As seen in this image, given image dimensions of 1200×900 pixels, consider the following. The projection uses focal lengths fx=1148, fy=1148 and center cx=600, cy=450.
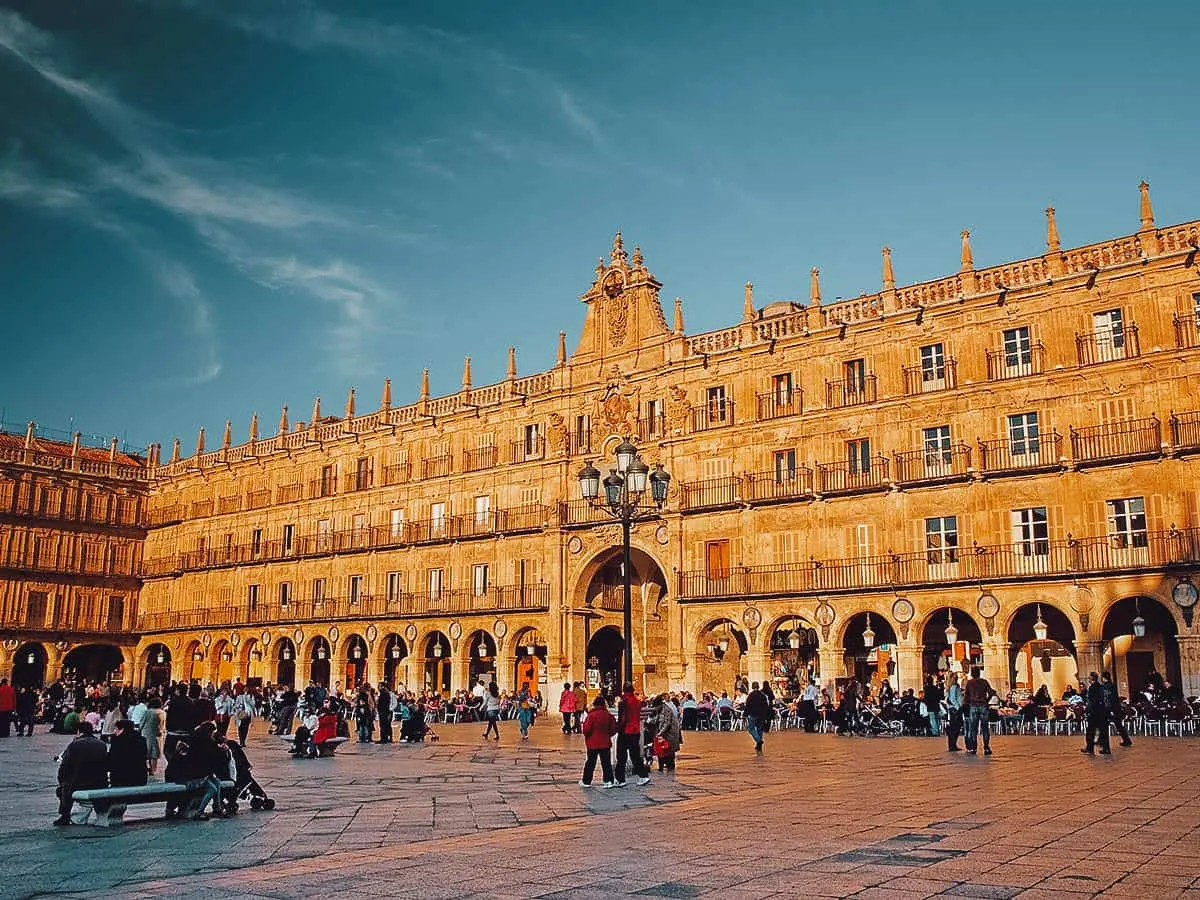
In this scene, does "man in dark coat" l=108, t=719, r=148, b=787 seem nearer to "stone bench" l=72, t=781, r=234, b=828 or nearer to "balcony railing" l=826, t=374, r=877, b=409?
"stone bench" l=72, t=781, r=234, b=828

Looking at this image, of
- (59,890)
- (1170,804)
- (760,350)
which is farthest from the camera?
A: (760,350)

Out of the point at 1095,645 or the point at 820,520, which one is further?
the point at 820,520

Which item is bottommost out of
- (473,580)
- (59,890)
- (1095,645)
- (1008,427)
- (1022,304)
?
(59,890)

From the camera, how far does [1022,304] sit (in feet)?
117

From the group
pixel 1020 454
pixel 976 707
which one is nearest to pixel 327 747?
pixel 976 707

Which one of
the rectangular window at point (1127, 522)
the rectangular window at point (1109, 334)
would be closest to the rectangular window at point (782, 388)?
the rectangular window at point (1109, 334)

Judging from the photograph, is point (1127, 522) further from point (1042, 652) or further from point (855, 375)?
point (855, 375)

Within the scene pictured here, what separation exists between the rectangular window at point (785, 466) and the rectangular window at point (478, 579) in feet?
47.3

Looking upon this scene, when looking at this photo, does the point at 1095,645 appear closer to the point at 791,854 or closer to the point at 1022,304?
the point at 1022,304

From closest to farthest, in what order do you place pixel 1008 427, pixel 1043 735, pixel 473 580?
pixel 1043 735
pixel 1008 427
pixel 473 580

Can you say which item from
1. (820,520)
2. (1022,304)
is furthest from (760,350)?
(1022,304)

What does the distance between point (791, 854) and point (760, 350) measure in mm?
32955

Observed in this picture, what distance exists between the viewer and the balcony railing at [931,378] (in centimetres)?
3669

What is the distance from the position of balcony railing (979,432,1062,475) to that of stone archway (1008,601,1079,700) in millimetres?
4217
